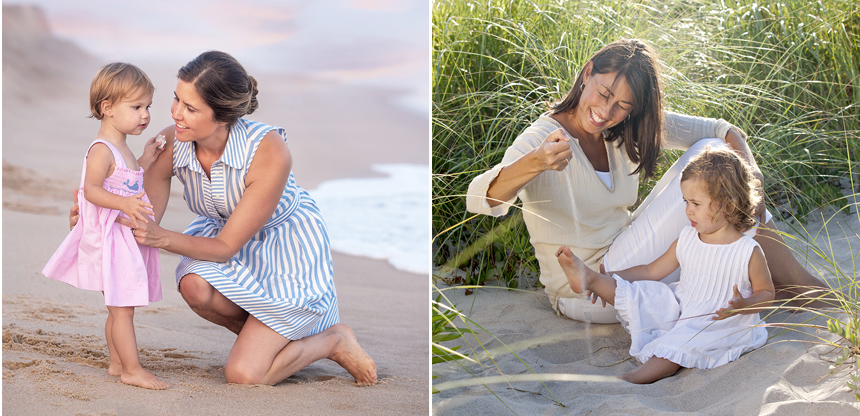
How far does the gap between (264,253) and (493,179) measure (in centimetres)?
80

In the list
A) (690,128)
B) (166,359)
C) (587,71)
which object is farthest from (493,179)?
(166,359)

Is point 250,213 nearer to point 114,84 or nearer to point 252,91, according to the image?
point 252,91

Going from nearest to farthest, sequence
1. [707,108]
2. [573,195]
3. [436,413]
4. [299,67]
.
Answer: [436,413] < [573,195] < [707,108] < [299,67]

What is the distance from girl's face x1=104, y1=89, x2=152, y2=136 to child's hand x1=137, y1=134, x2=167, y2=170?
0.13 meters

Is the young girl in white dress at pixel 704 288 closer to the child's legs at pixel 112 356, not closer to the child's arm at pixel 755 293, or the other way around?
the child's arm at pixel 755 293

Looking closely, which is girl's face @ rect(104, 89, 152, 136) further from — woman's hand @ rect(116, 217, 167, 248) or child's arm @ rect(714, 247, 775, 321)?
child's arm @ rect(714, 247, 775, 321)

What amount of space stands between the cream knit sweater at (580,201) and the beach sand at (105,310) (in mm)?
649

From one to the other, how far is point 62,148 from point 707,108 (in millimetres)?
5472

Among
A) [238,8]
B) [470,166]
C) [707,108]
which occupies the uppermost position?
[238,8]

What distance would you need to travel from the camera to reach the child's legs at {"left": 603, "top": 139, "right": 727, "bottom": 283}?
7.58ft

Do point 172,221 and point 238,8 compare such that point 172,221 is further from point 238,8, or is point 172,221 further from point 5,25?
point 5,25

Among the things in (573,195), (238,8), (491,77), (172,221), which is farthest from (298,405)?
(238,8)

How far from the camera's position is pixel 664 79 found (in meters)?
3.13

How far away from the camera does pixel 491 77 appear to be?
3.39 meters
